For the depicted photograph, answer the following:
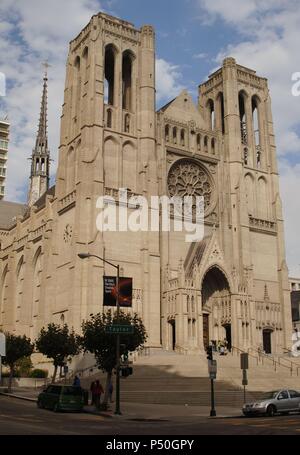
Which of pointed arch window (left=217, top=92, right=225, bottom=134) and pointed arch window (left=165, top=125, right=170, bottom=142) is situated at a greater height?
pointed arch window (left=217, top=92, right=225, bottom=134)

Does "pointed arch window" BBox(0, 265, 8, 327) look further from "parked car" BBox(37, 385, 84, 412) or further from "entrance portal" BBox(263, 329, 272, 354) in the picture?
"parked car" BBox(37, 385, 84, 412)

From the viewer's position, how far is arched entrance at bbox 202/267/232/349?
175ft

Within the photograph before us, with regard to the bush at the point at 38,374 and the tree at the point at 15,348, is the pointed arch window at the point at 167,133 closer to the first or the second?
the tree at the point at 15,348

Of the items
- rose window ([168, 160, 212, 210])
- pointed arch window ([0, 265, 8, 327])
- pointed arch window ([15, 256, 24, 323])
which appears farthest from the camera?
pointed arch window ([0, 265, 8, 327])

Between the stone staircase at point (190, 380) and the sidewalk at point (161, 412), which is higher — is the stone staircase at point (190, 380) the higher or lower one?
the higher one

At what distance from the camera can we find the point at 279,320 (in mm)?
56156

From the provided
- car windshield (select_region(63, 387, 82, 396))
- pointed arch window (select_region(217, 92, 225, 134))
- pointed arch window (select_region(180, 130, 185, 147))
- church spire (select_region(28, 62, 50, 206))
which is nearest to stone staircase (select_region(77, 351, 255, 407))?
car windshield (select_region(63, 387, 82, 396))

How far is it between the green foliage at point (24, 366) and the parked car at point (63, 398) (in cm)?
2026

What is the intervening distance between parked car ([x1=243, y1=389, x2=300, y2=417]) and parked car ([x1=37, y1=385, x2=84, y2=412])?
26.6ft

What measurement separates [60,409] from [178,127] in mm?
36864

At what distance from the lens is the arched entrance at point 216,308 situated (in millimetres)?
53281

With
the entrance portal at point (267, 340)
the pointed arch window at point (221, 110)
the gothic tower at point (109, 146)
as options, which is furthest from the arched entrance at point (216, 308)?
the pointed arch window at point (221, 110)
